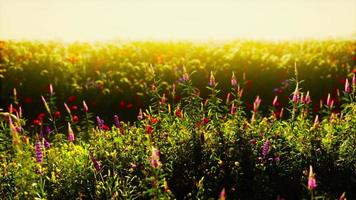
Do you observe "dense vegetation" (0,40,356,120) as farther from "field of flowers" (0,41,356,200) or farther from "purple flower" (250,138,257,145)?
"purple flower" (250,138,257,145)

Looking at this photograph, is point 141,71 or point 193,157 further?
point 141,71

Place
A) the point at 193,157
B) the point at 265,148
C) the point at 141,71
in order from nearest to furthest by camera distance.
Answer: the point at 265,148 < the point at 193,157 < the point at 141,71

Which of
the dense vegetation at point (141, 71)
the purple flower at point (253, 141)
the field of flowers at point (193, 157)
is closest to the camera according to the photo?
the field of flowers at point (193, 157)

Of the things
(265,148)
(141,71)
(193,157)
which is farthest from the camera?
(141,71)

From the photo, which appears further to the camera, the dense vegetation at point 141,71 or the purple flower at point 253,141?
the dense vegetation at point 141,71

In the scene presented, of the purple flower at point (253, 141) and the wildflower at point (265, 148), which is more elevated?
the wildflower at point (265, 148)

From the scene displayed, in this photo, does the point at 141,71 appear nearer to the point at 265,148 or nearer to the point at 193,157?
the point at 193,157

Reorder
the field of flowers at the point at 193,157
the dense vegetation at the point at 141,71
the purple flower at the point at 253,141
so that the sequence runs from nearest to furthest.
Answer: the field of flowers at the point at 193,157, the purple flower at the point at 253,141, the dense vegetation at the point at 141,71

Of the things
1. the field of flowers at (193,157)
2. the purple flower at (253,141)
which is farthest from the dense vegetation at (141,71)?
the purple flower at (253,141)

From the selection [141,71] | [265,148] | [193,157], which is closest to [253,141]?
[265,148]

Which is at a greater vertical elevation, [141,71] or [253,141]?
[253,141]

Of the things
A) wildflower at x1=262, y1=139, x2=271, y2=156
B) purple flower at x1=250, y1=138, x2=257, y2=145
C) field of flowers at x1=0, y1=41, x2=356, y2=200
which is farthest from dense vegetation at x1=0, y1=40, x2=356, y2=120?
wildflower at x1=262, y1=139, x2=271, y2=156

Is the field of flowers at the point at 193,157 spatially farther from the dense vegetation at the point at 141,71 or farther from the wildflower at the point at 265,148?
the dense vegetation at the point at 141,71

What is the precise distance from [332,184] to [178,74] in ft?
21.2
